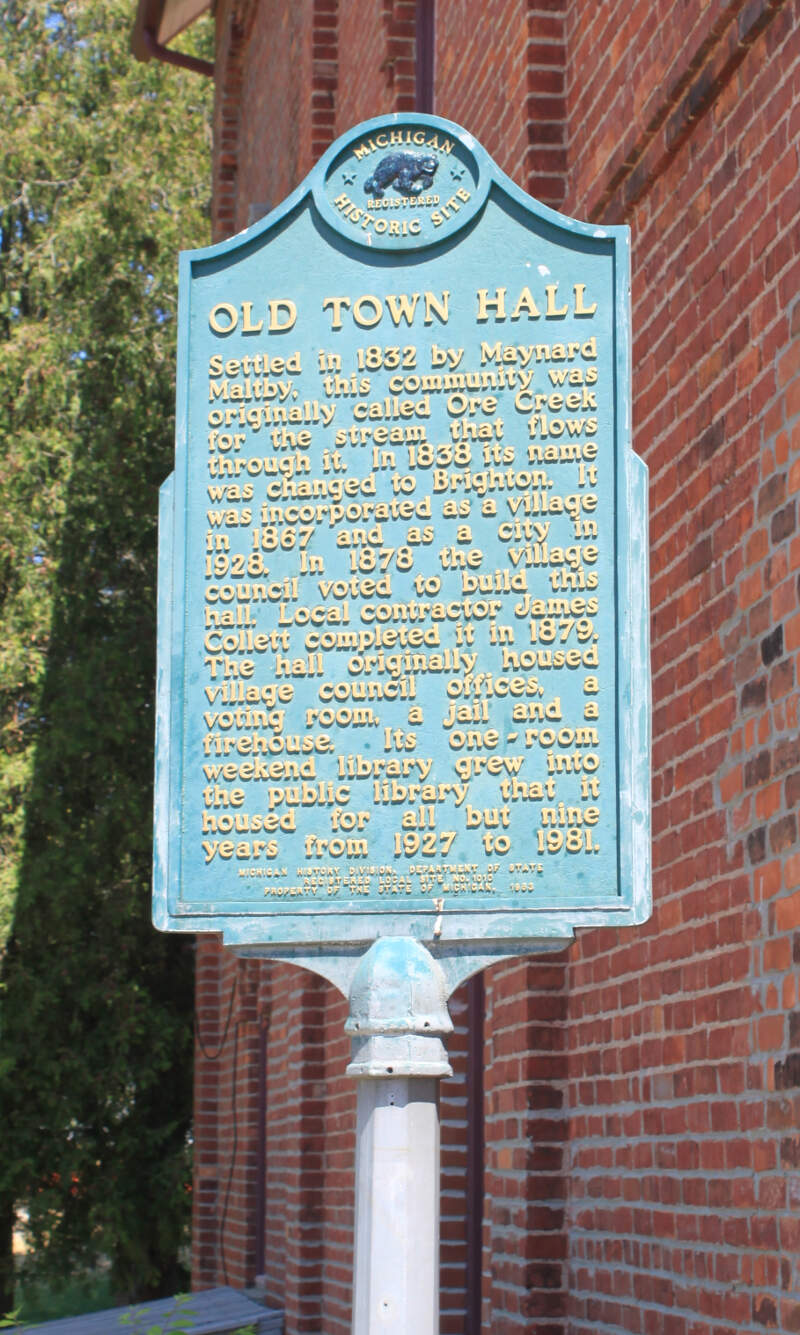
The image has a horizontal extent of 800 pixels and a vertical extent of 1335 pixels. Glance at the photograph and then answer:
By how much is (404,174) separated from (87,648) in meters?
12.7

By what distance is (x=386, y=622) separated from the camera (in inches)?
156

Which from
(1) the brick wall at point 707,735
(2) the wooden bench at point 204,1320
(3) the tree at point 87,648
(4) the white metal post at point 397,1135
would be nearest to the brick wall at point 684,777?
(1) the brick wall at point 707,735

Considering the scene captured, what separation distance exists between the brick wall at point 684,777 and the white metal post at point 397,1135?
83 centimetres

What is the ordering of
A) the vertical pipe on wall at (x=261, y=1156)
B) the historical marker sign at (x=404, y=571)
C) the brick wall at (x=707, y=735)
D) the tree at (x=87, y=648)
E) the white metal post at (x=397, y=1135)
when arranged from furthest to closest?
the tree at (x=87, y=648), the vertical pipe on wall at (x=261, y=1156), the brick wall at (x=707, y=735), the historical marker sign at (x=404, y=571), the white metal post at (x=397, y=1135)

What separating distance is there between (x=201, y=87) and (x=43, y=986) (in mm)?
10125

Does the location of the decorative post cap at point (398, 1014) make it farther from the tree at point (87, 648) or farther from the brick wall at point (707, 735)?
the tree at point (87, 648)

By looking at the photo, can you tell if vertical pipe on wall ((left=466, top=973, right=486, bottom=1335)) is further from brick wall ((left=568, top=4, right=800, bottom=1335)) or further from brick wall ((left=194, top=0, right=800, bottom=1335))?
brick wall ((left=568, top=4, right=800, bottom=1335))

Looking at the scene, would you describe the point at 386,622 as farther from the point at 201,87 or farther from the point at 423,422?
the point at 201,87

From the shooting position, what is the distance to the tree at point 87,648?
51.3ft

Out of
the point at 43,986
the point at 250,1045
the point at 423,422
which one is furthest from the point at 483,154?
the point at 43,986

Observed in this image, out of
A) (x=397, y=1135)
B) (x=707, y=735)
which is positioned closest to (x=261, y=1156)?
(x=707, y=735)

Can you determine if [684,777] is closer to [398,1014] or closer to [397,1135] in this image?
[398,1014]

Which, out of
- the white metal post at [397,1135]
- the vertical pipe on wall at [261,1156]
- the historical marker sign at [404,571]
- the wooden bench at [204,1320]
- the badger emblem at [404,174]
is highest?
the badger emblem at [404,174]

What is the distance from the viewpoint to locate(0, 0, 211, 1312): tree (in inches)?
615
